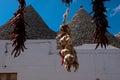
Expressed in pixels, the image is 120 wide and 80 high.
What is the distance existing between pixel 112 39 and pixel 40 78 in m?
21.2

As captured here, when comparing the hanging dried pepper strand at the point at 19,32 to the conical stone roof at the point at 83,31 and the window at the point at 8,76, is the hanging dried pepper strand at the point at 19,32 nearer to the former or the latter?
the window at the point at 8,76

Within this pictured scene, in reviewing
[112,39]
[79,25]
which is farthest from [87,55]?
[79,25]

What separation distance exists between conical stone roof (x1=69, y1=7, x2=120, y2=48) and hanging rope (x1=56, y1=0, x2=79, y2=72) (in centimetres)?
2793

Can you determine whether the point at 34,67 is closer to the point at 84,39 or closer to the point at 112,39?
the point at 84,39

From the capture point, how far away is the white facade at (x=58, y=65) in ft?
47.2

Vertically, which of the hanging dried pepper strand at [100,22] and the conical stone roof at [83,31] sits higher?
the conical stone roof at [83,31]

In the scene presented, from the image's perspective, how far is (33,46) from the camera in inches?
580

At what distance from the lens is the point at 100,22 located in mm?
2561

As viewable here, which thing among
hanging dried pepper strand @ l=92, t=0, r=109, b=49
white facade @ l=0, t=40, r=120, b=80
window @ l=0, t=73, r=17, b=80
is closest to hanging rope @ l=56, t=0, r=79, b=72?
hanging dried pepper strand @ l=92, t=0, r=109, b=49

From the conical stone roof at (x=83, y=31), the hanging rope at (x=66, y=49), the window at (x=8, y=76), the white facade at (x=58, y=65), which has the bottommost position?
the hanging rope at (x=66, y=49)

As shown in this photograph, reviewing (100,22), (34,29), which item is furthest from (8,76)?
(34,29)

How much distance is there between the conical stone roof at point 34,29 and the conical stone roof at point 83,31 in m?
2.46

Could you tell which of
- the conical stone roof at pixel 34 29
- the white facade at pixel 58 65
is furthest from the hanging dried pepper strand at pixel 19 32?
the conical stone roof at pixel 34 29

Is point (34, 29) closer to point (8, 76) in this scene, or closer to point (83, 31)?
point (83, 31)
